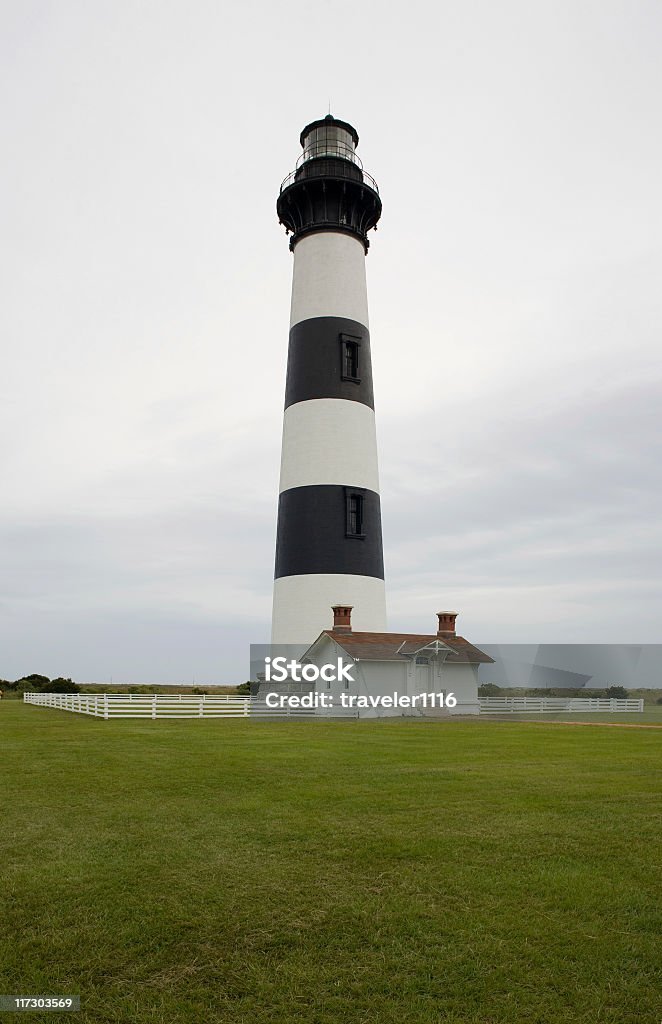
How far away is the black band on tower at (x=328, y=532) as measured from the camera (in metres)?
30.4

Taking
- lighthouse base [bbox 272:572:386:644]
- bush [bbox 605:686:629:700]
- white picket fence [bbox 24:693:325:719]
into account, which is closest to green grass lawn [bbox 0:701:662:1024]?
white picket fence [bbox 24:693:325:719]

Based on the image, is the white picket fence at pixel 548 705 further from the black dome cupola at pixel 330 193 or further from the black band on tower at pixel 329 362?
the black dome cupola at pixel 330 193

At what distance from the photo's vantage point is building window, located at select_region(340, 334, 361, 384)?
32094 mm

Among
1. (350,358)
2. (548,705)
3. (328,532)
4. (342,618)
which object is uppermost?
(350,358)

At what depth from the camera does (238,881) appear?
6.75 metres

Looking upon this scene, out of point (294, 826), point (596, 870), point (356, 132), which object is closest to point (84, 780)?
point (294, 826)

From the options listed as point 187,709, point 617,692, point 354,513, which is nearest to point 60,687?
point 187,709

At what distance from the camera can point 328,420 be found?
103 feet

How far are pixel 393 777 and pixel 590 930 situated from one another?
705 centimetres

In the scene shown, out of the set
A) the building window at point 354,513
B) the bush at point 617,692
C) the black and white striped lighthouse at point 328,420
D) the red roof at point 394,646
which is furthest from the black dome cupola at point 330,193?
the bush at point 617,692

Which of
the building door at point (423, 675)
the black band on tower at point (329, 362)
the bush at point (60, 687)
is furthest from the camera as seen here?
the bush at point (60, 687)

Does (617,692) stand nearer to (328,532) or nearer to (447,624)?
(447,624)

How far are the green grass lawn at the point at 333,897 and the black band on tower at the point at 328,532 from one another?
58.2 feet

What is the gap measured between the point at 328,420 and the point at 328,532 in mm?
4721
